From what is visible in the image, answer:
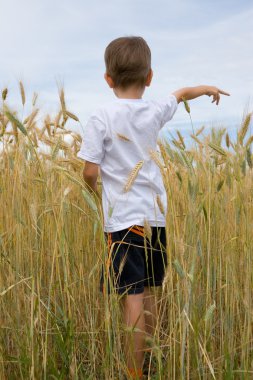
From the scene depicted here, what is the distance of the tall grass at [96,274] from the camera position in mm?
1325

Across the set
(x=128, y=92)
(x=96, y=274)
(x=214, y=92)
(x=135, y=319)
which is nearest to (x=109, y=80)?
(x=128, y=92)

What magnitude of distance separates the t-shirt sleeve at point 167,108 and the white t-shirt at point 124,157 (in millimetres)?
66

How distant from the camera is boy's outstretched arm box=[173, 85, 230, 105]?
1.92 metres

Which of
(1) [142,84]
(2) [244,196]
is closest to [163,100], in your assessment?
(1) [142,84]

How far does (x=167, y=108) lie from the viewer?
1797mm

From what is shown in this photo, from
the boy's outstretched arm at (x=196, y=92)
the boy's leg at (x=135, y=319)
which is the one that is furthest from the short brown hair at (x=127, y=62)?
the boy's leg at (x=135, y=319)

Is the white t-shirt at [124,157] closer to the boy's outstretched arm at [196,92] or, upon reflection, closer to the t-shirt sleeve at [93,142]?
the t-shirt sleeve at [93,142]

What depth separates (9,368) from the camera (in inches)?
60.6

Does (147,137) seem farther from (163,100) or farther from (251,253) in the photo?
(251,253)

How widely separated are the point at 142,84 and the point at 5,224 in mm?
693

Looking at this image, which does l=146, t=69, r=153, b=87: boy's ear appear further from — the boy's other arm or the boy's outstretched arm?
the boy's other arm

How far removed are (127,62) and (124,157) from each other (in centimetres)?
32

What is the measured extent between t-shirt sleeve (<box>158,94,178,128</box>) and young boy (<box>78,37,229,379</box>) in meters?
0.02

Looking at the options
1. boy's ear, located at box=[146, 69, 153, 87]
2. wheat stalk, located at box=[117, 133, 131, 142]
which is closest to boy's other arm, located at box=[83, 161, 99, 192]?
wheat stalk, located at box=[117, 133, 131, 142]
